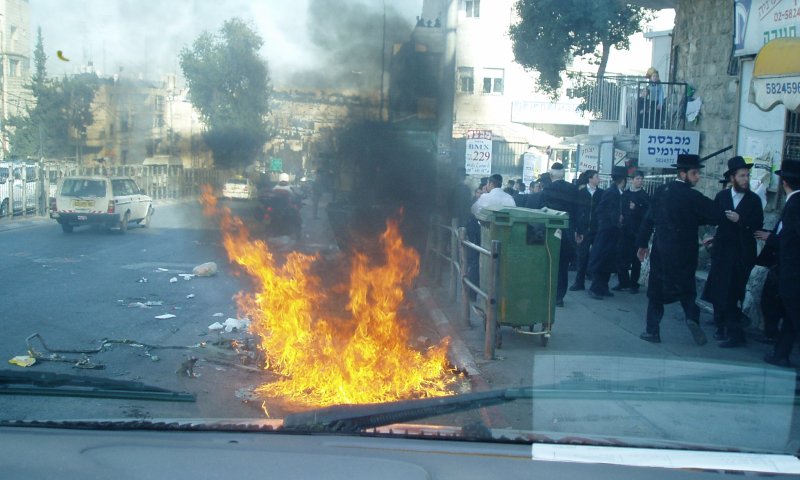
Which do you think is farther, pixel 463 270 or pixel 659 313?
pixel 463 270

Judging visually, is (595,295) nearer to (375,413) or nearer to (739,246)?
(739,246)

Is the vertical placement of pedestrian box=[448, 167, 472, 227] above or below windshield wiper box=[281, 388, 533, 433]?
above

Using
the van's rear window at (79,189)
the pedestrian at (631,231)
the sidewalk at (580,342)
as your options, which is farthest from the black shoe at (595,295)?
the van's rear window at (79,189)

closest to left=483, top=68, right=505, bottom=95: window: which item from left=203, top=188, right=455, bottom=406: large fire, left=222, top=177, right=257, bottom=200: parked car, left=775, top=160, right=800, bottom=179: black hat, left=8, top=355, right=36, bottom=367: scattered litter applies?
left=203, top=188, right=455, bottom=406: large fire

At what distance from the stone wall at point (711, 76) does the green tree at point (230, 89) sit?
7.23 meters

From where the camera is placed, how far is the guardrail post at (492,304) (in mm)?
6012

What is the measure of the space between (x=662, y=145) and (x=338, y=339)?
324 inches

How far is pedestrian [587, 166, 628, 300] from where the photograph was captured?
912cm

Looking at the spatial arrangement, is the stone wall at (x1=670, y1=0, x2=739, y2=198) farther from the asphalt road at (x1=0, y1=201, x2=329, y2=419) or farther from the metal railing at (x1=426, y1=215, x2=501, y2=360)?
the asphalt road at (x1=0, y1=201, x2=329, y2=419)

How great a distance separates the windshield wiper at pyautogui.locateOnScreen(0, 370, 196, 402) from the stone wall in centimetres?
982

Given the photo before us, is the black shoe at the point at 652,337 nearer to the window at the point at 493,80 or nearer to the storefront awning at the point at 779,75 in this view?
the storefront awning at the point at 779,75

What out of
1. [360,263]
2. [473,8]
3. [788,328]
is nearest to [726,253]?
[788,328]

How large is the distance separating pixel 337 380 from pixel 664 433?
73.9 inches

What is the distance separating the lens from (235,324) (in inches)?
284
